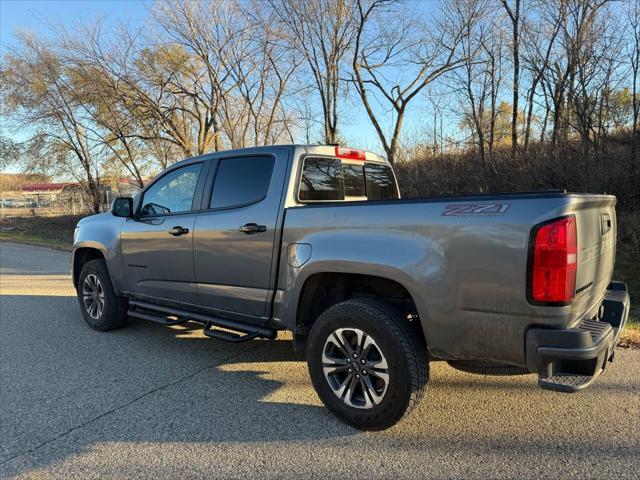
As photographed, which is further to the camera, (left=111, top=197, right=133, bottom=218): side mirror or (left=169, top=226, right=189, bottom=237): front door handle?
(left=111, top=197, right=133, bottom=218): side mirror

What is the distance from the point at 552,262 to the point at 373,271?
1.09 meters

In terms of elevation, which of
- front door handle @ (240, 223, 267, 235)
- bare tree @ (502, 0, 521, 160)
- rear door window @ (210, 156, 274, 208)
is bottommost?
front door handle @ (240, 223, 267, 235)

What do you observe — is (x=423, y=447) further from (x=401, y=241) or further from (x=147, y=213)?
(x=147, y=213)

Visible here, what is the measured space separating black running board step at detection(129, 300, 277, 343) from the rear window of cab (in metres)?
1.15

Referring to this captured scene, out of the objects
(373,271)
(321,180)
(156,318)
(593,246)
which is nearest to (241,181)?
(321,180)

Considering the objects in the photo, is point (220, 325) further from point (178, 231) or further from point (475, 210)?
point (475, 210)

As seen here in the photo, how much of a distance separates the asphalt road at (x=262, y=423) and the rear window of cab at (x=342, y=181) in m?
1.64

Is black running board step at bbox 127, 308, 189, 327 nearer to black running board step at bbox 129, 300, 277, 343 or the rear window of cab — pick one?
black running board step at bbox 129, 300, 277, 343

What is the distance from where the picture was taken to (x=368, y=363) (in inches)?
126

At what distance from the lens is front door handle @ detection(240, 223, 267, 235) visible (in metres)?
3.81

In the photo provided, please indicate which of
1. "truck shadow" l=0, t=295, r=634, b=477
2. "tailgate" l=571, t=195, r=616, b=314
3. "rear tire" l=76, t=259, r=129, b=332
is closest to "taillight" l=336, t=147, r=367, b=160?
"truck shadow" l=0, t=295, r=634, b=477

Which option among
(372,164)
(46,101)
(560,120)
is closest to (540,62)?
(560,120)

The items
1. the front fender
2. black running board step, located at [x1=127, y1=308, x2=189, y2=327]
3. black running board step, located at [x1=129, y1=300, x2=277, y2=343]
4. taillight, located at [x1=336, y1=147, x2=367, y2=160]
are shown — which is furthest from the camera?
the front fender

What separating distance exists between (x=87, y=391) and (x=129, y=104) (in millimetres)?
22262
